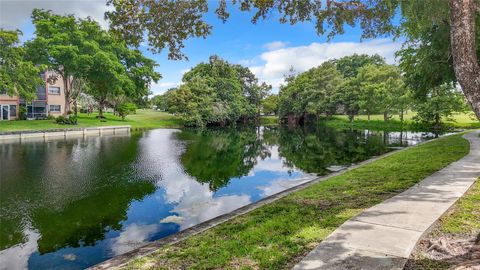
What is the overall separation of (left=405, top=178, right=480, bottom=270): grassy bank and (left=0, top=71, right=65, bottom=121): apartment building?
49.1 m

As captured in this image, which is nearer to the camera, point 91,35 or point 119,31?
point 119,31

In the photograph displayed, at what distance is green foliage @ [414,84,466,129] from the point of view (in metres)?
36.5

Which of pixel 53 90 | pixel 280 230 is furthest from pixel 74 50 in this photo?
pixel 280 230

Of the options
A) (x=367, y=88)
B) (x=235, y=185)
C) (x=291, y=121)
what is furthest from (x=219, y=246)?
(x=291, y=121)

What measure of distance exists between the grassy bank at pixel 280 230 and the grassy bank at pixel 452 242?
1566 millimetres

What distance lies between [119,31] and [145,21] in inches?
27.6

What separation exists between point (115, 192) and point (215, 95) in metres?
46.4

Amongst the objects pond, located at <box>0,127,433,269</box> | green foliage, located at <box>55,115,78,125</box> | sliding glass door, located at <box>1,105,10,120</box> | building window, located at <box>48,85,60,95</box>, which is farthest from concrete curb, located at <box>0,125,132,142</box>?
building window, located at <box>48,85,60,95</box>

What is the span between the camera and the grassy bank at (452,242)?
4.50 m

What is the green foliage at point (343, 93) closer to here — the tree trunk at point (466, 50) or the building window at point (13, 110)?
the tree trunk at point (466, 50)

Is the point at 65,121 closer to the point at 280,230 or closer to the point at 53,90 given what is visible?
the point at 53,90

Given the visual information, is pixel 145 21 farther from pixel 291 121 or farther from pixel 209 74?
Result: pixel 291 121

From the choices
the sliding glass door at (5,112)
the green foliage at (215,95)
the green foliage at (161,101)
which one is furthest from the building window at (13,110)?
the green foliage at (161,101)

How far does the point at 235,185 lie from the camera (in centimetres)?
1351
